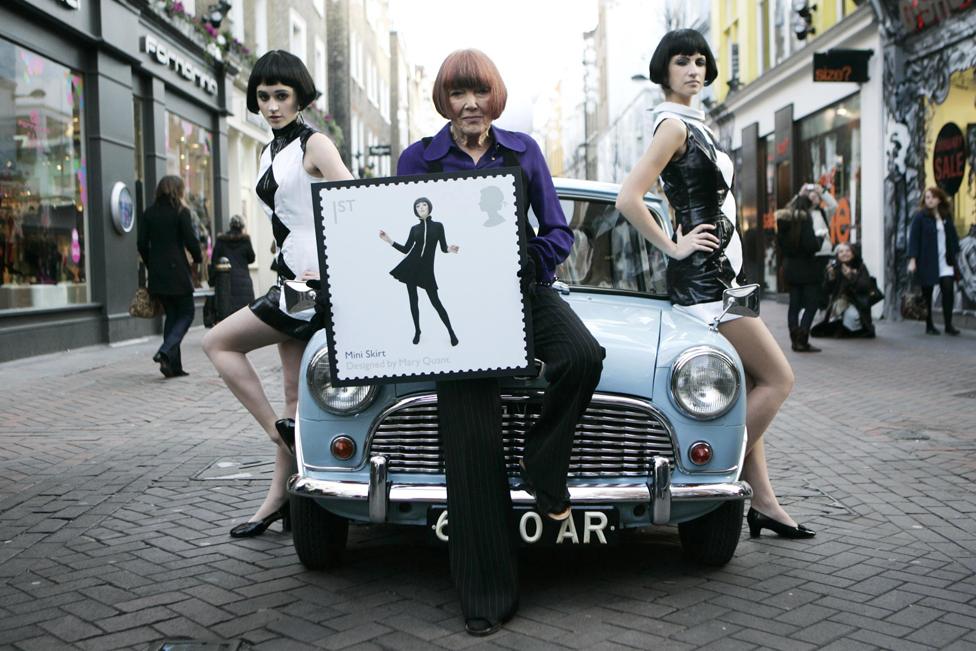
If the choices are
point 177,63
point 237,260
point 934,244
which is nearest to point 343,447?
point 237,260

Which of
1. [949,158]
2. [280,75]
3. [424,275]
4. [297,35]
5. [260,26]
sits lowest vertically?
[424,275]

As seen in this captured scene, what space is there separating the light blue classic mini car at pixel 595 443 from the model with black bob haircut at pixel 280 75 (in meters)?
1.12

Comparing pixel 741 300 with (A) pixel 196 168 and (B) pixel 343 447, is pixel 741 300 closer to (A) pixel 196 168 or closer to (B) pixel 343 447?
(B) pixel 343 447

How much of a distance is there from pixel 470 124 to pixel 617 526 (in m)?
1.37

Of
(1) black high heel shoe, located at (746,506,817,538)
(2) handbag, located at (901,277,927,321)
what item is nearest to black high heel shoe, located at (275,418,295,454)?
(1) black high heel shoe, located at (746,506,817,538)

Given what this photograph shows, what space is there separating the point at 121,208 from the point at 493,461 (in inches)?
458

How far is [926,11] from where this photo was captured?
15047 mm

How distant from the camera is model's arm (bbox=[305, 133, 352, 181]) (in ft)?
13.3

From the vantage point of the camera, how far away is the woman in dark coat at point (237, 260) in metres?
13.4

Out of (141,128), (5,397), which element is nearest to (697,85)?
(5,397)

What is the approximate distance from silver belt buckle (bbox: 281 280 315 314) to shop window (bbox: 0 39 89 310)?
27.0ft

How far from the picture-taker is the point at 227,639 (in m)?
3.17

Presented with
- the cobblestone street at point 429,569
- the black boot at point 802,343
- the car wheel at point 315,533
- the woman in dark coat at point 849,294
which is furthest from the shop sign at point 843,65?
the car wheel at point 315,533

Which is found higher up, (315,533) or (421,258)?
(421,258)
